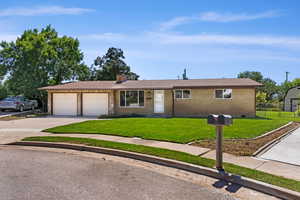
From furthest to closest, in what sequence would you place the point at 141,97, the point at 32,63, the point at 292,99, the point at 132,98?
1. the point at 292,99
2. the point at 32,63
3. the point at 132,98
4. the point at 141,97

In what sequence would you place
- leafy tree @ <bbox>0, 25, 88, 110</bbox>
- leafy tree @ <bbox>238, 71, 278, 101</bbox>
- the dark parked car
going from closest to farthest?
the dark parked car < leafy tree @ <bbox>0, 25, 88, 110</bbox> < leafy tree @ <bbox>238, 71, 278, 101</bbox>

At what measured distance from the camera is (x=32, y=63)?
2631cm

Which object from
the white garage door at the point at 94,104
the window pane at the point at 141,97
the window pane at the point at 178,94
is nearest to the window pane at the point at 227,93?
the window pane at the point at 178,94

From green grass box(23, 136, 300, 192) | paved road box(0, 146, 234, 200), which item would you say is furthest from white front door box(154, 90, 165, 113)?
paved road box(0, 146, 234, 200)

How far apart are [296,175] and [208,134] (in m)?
4.80

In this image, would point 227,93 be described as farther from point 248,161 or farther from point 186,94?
point 248,161

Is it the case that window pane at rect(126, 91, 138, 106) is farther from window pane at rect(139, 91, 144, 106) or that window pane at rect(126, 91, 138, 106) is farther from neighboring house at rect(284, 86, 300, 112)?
neighboring house at rect(284, 86, 300, 112)

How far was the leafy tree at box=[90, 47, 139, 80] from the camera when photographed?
42081 millimetres

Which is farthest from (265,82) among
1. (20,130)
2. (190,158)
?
(190,158)

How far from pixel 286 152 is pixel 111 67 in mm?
37347

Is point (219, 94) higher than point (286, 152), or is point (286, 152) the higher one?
point (219, 94)

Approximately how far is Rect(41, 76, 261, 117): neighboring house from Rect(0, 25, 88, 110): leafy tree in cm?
610

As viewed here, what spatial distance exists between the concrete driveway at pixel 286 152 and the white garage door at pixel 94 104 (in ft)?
49.5

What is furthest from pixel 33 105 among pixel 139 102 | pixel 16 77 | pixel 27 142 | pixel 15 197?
pixel 15 197
